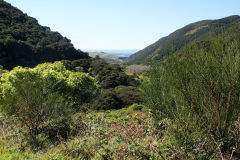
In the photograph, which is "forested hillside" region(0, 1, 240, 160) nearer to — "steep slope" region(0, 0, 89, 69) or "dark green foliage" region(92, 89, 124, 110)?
"dark green foliage" region(92, 89, 124, 110)

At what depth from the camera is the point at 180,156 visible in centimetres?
252

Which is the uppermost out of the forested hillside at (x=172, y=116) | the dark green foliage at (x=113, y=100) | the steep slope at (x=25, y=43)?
the steep slope at (x=25, y=43)

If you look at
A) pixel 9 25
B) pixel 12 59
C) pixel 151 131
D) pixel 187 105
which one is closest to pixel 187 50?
pixel 187 105

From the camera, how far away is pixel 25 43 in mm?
41094

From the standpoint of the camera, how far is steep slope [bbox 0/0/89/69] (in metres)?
36.9

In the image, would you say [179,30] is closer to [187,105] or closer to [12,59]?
[12,59]

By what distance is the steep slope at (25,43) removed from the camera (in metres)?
36.9

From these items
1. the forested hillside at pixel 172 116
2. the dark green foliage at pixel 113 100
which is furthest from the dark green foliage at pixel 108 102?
the forested hillside at pixel 172 116

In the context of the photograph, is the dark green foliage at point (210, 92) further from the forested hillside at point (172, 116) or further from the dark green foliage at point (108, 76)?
the dark green foliage at point (108, 76)

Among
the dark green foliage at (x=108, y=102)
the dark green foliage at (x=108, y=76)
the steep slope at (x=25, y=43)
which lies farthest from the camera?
the steep slope at (x=25, y=43)

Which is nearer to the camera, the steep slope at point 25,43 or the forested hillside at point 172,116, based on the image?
the forested hillside at point 172,116

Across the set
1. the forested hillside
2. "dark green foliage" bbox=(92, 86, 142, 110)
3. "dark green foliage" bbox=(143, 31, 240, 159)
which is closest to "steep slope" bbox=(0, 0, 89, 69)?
"dark green foliage" bbox=(92, 86, 142, 110)

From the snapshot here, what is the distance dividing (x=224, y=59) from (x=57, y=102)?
4.49 m

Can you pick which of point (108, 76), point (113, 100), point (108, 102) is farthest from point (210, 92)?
point (108, 76)
